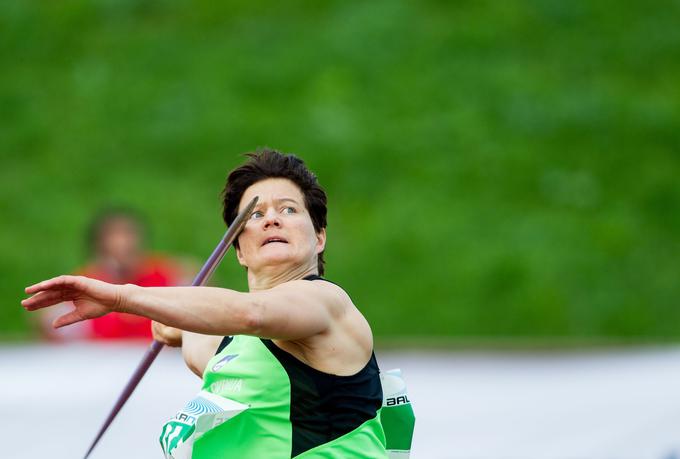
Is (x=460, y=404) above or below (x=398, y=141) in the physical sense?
below

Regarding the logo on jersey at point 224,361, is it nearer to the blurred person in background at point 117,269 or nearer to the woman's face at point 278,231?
the woman's face at point 278,231

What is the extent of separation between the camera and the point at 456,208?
9336 millimetres

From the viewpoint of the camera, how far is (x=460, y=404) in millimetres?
4922

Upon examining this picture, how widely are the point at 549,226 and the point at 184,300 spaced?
6814mm

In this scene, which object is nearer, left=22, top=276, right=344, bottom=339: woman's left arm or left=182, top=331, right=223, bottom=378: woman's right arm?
left=22, top=276, right=344, bottom=339: woman's left arm

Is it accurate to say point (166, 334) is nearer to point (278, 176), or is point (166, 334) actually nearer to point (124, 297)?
point (278, 176)

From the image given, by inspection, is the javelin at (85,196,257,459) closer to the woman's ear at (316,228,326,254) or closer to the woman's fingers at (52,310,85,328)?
the woman's ear at (316,228,326,254)

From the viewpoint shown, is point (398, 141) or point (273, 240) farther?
point (398, 141)

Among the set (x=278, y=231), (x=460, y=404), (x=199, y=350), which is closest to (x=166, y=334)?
(x=199, y=350)

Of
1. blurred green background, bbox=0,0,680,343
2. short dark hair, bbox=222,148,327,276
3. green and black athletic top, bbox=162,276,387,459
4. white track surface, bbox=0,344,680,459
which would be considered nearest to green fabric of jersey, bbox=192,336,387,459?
green and black athletic top, bbox=162,276,387,459

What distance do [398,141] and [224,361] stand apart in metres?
6.84

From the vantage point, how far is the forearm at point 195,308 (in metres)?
2.62

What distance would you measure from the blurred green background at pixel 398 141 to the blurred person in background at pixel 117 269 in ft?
5.31

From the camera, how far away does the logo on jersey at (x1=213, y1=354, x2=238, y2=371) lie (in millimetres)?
3084
